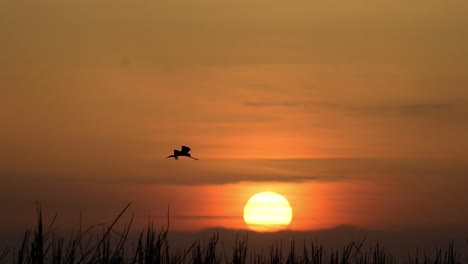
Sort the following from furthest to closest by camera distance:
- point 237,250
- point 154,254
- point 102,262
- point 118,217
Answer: point 237,250
point 154,254
point 102,262
point 118,217

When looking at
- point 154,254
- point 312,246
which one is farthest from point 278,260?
point 154,254

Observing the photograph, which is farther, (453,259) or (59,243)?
(453,259)

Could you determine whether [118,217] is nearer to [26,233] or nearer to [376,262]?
[26,233]

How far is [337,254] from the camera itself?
10023 mm

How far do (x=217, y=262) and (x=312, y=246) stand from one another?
4.44 ft

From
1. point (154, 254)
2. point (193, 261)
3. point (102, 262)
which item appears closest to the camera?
point (102, 262)

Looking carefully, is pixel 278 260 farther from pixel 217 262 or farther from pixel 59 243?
pixel 59 243

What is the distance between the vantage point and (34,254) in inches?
230

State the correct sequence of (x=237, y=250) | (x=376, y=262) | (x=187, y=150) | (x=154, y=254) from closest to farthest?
(x=154, y=254) → (x=237, y=250) → (x=376, y=262) → (x=187, y=150)

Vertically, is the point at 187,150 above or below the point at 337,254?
above

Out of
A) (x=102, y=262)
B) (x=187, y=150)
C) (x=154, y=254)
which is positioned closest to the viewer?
(x=102, y=262)

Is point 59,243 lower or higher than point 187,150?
lower

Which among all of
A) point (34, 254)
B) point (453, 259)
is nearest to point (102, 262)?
point (34, 254)

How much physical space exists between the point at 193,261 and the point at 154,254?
56.2 inches
